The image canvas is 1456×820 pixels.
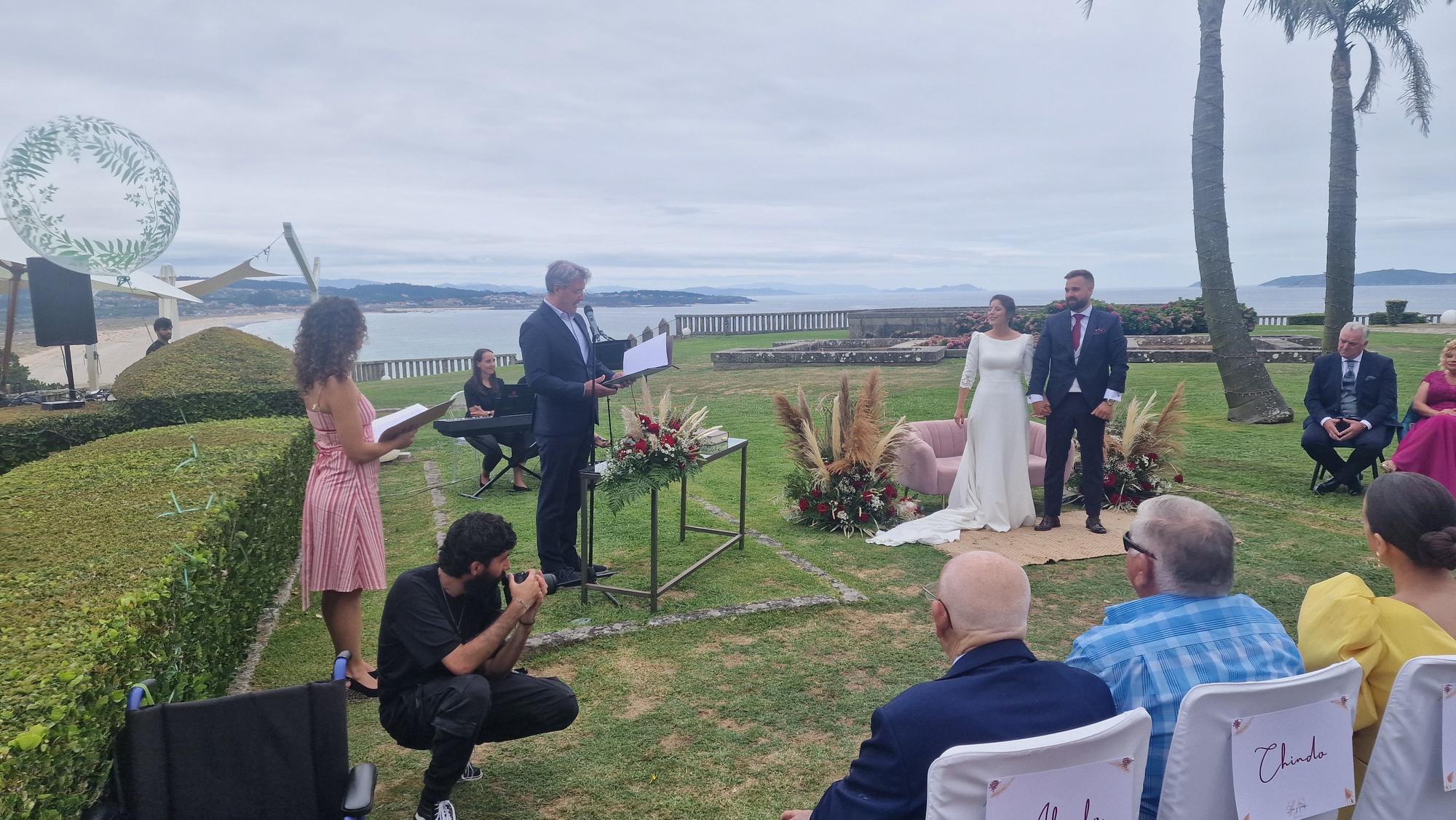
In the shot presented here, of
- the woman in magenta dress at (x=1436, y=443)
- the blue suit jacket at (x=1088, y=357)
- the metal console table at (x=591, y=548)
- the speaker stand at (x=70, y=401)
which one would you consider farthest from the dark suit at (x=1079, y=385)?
the speaker stand at (x=70, y=401)

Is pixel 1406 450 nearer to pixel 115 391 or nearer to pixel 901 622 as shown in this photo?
pixel 901 622

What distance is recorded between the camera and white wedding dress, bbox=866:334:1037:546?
A: 7.29 meters

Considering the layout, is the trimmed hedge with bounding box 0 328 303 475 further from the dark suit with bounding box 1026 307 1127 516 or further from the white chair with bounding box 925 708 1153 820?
the white chair with bounding box 925 708 1153 820

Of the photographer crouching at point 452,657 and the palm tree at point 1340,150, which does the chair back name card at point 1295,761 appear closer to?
the photographer crouching at point 452,657

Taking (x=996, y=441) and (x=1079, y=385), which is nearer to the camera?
(x=1079, y=385)

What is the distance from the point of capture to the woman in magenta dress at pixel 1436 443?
6.63 m

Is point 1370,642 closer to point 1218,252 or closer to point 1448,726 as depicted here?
point 1448,726

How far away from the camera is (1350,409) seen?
827 cm

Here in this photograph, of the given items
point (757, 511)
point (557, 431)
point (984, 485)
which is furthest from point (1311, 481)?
point (557, 431)

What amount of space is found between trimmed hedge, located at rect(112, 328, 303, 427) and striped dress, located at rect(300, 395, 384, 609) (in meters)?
6.00

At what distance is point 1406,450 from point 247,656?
8.29 m

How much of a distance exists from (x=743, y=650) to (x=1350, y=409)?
6.89 m

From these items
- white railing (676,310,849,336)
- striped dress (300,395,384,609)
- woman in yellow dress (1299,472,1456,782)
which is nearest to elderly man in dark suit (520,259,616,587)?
striped dress (300,395,384,609)

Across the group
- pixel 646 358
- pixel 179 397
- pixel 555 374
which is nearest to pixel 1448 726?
pixel 646 358
